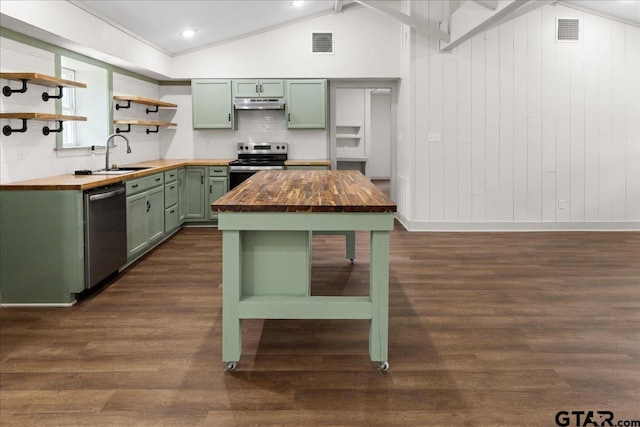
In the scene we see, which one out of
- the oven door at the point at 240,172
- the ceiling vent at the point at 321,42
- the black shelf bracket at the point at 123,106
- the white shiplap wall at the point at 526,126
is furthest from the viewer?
the ceiling vent at the point at 321,42

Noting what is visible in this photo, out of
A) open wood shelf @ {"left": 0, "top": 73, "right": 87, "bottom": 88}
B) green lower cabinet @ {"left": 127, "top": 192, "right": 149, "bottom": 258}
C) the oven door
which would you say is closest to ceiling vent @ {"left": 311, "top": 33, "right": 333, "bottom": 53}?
the oven door

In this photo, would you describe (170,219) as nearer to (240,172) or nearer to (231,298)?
(240,172)

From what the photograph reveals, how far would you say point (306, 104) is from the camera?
26.5 ft

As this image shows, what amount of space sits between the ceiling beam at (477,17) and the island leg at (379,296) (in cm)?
287

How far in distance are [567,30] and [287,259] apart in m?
6.12

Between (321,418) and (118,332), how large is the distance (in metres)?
1.72

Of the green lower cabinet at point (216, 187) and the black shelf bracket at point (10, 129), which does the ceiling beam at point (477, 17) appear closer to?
the green lower cabinet at point (216, 187)

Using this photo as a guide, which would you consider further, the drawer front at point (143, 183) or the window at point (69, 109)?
the window at point (69, 109)

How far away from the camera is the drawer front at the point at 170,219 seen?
6777 millimetres

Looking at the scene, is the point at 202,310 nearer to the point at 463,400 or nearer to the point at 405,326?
the point at 405,326

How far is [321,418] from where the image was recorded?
2455mm

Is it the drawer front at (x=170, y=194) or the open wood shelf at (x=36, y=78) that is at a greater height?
the open wood shelf at (x=36, y=78)

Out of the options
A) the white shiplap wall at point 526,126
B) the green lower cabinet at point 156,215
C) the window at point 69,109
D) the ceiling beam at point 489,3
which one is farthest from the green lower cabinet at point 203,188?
the ceiling beam at point 489,3

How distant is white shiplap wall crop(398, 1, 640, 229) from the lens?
7391mm
